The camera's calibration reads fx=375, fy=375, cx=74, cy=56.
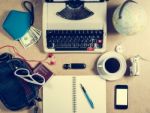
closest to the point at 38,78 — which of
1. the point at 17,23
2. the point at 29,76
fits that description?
the point at 29,76

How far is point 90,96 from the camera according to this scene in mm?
1772

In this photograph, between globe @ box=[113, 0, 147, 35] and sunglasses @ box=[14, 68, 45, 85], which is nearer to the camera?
globe @ box=[113, 0, 147, 35]

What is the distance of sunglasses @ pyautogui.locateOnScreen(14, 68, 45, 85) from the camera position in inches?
67.5

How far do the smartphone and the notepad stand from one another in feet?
0.20

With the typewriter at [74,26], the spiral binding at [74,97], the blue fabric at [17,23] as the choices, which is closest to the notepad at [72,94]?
the spiral binding at [74,97]

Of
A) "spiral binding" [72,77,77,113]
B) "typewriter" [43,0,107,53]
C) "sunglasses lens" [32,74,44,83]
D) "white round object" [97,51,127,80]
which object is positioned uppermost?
"typewriter" [43,0,107,53]

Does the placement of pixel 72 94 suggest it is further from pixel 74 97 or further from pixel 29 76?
pixel 29 76

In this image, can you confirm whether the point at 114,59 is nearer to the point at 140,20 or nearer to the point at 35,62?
the point at 140,20

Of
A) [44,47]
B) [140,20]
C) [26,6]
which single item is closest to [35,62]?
[44,47]

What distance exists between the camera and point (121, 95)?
177 cm

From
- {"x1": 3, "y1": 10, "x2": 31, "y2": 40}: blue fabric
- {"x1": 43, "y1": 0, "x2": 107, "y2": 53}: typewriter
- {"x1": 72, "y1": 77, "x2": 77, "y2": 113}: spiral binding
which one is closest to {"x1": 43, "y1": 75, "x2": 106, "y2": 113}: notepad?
{"x1": 72, "y1": 77, "x2": 77, "y2": 113}: spiral binding

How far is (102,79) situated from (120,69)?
0.10 m

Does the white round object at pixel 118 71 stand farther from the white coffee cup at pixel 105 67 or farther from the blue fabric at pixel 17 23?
the blue fabric at pixel 17 23

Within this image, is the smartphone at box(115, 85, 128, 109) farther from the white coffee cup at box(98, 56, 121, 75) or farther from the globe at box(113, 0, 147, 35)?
the globe at box(113, 0, 147, 35)
